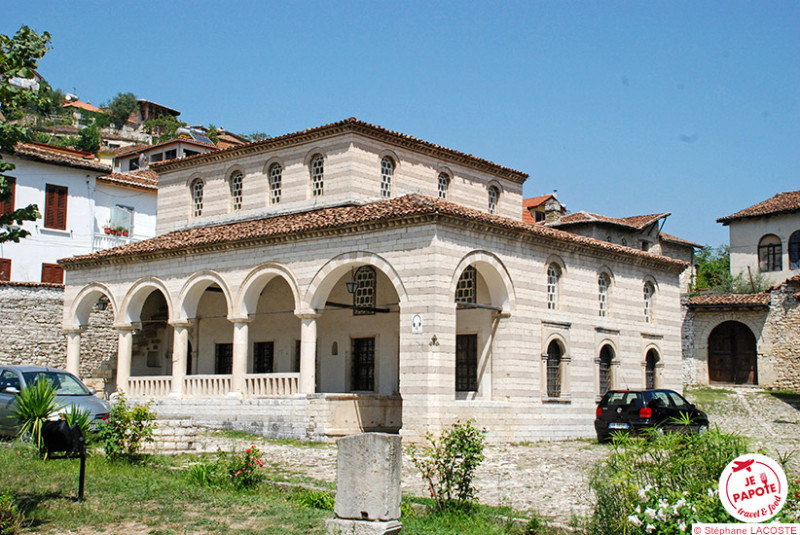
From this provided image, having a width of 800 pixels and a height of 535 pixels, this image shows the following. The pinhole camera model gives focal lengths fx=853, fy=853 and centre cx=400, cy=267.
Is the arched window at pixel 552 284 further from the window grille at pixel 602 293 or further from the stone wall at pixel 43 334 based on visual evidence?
the stone wall at pixel 43 334

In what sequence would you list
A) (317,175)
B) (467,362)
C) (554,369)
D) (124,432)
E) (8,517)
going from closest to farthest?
1. (8,517)
2. (124,432)
3. (467,362)
4. (554,369)
5. (317,175)

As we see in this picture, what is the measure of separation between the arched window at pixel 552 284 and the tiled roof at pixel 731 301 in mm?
14822

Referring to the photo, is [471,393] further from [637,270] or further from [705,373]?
[705,373]

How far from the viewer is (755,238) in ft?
135

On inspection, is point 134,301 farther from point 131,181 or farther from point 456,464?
point 456,464

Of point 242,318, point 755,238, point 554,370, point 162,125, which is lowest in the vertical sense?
point 554,370

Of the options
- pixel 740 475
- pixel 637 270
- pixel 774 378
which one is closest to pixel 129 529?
pixel 740 475

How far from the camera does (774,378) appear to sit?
3359 centimetres

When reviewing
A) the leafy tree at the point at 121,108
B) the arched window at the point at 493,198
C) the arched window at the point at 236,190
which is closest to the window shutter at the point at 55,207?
the arched window at the point at 236,190

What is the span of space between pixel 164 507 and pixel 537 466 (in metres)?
7.43

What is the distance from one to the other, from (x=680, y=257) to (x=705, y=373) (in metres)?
11.8

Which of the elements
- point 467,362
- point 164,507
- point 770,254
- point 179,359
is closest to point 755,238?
point 770,254

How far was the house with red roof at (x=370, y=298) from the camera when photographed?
765 inches

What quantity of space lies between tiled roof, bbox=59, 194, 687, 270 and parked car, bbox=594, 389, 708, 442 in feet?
15.6
